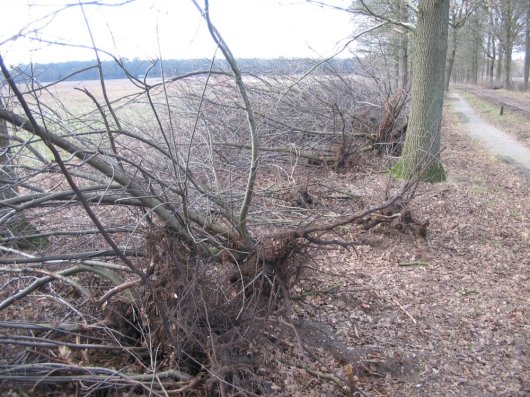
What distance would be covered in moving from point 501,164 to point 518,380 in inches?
386

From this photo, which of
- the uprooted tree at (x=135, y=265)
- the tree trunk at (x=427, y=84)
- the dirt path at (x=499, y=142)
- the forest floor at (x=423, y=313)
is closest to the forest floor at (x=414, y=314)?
the forest floor at (x=423, y=313)

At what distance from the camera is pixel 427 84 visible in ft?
28.9

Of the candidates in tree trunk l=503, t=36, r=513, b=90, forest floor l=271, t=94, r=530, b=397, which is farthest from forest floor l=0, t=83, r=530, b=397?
tree trunk l=503, t=36, r=513, b=90

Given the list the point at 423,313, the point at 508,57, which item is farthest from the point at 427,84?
the point at 508,57

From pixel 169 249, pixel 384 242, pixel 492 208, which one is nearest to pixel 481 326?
pixel 384 242

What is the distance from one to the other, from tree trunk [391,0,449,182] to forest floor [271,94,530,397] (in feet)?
4.28

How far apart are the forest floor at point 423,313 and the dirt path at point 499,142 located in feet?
19.0

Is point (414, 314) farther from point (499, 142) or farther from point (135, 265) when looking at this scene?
point (499, 142)

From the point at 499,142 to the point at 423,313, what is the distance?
13.7 metres

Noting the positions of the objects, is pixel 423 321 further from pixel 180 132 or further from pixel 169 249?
pixel 180 132

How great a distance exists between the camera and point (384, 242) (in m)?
6.43

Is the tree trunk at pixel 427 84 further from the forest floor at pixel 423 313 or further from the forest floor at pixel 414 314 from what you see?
the forest floor at pixel 423 313

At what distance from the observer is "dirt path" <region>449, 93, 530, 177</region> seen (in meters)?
13.2

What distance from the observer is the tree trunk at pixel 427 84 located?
8578 mm
